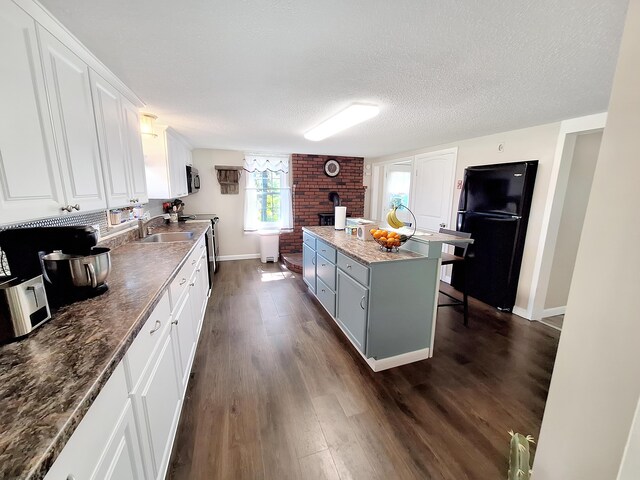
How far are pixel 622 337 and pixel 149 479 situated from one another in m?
1.61

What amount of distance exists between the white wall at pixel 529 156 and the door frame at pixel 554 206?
46mm

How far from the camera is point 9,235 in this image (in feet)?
3.22

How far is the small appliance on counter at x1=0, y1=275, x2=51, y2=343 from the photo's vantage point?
795 mm

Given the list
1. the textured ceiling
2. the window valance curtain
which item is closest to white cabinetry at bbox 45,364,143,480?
the textured ceiling

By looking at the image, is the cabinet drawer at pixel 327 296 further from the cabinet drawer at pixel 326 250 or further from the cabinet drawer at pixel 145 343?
the cabinet drawer at pixel 145 343

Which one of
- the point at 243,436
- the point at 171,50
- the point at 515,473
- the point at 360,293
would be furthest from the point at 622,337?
the point at 171,50

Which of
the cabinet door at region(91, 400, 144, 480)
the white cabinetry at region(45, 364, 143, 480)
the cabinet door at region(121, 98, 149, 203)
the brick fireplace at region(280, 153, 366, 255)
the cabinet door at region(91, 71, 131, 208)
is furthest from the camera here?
the brick fireplace at region(280, 153, 366, 255)

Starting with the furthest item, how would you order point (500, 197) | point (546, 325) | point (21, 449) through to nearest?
point (500, 197) < point (546, 325) < point (21, 449)

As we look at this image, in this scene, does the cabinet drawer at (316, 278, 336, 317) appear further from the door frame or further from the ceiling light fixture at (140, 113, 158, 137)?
the ceiling light fixture at (140, 113, 158, 137)

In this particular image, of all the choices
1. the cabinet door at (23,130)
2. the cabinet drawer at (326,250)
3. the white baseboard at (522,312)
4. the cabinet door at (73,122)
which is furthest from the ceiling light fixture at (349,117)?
the white baseboard at (522,312)

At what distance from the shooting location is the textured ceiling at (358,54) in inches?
41.8

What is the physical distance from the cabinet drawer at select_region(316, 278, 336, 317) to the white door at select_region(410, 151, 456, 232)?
7.37ft

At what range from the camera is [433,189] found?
161 inches

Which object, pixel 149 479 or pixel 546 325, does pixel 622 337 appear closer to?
pixel 149 479
